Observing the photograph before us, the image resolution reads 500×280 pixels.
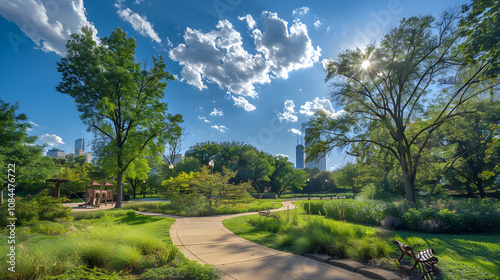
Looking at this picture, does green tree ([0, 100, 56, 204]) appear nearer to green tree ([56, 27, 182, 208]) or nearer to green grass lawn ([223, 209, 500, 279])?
green tree ([56, 27, 182, 208])

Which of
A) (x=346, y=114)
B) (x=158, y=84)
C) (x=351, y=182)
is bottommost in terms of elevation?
(x=351, y=182)

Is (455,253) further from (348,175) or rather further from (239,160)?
(239,160)

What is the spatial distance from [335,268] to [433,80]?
18830mm

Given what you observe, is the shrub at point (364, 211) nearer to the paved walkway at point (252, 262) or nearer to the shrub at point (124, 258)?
the paved walkway at point (252, 262)

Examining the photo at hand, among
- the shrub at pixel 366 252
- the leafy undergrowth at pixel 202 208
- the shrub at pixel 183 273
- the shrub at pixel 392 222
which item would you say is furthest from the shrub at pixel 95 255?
the shrub at pixel 392 222

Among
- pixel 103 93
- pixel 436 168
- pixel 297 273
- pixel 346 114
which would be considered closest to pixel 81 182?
pixel 103 93

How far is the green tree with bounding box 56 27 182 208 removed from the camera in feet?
58.9

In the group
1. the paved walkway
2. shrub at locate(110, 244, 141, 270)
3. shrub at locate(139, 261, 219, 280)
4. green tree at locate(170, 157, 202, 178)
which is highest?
green tree at locate(170, 157, 202, 178)

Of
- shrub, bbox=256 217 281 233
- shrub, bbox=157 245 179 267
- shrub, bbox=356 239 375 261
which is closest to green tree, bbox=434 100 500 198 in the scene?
shrub, bbox=256 217 281 233

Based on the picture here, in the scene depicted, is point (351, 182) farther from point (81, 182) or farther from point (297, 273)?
point (81, 182)

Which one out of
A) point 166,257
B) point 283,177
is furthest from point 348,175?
point 166,257

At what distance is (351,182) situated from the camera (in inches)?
1542

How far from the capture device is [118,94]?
61.4ft

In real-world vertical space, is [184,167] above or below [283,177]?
above
